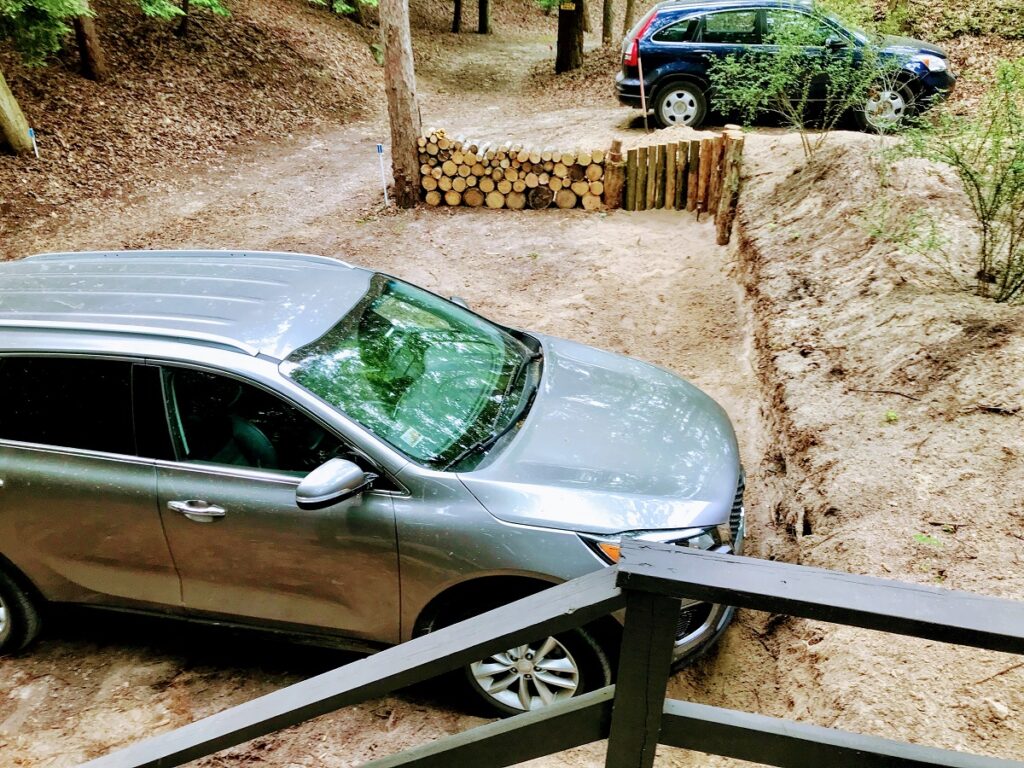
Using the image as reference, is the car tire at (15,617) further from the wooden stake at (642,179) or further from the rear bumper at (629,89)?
the rear bumper at (629,89)

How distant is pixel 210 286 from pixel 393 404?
1.34m

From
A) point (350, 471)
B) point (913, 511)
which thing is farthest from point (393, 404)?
point (913, 511)

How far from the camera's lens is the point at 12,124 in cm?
1099

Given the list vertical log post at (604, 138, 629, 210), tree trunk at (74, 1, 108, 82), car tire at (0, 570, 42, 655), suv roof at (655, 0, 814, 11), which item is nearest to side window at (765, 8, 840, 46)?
suv roof at (655, 0, 814, 11)

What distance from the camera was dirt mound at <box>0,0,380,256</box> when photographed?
11.3 metres

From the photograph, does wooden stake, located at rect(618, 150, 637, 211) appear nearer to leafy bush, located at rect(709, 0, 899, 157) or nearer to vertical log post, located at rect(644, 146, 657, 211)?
vertical log post, located at rect(644, 146, 657, 211)

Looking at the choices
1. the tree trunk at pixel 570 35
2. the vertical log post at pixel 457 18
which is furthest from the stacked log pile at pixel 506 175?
the vertical log post at pixel 457 18

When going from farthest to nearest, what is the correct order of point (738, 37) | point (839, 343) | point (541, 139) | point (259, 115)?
point (259, 115), point (541, 139), point (738, 37), point (839, 343)

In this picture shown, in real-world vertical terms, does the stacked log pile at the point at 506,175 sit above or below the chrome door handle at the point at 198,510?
above

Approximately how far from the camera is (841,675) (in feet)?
10.4

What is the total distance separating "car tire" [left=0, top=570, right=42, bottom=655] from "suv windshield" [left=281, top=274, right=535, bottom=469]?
6.31 feet

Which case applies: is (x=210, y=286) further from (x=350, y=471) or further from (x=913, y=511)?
(x=913, y=511)

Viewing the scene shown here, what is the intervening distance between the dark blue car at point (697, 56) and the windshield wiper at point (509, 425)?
809cm

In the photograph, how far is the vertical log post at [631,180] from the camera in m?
9.57
